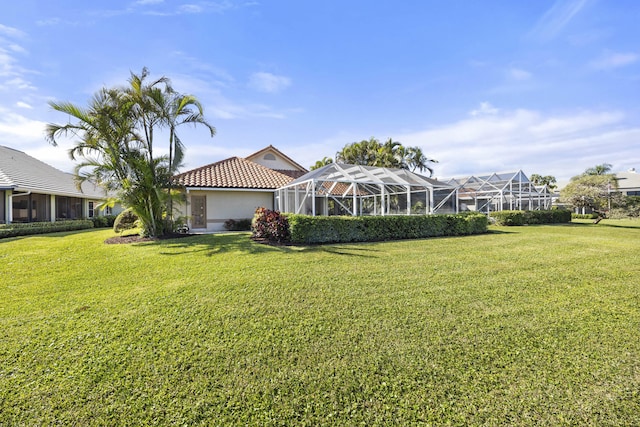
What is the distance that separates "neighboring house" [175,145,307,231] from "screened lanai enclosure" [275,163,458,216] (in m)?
1.26

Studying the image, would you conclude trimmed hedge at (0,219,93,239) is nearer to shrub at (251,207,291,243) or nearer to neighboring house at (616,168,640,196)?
shrub at (251,207,291,243)

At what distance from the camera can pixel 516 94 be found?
14070 millimetres

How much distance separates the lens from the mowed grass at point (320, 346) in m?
2.55

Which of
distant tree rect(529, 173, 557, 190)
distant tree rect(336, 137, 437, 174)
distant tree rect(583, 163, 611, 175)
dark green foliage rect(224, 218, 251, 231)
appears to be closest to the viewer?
dark green foliage rect(224, 218, 251, 231)

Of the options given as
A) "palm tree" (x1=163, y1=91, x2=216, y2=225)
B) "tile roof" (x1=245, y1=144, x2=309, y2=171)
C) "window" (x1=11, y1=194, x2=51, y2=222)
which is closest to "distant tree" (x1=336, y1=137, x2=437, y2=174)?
"tile roof" (x1=245, y1=144, x2=309, y2=171)

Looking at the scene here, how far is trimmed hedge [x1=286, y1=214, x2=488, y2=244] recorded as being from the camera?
10641 millimetres

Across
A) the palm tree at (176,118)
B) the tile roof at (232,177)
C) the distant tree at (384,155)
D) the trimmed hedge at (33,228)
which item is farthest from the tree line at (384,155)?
the trimmed hedge at (33,228)

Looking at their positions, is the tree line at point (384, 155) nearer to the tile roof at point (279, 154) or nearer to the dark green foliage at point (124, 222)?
the tile roof at point (279, 154)

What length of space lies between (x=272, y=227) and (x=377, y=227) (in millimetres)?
4292

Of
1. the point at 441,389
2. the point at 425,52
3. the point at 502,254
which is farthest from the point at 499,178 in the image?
the point at 441,389

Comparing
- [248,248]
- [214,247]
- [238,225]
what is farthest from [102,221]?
[248,248]

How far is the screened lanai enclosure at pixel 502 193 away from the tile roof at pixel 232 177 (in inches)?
573

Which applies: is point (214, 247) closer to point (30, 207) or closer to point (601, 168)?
point (30, 207)

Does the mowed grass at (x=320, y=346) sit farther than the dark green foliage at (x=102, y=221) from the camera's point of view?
No
